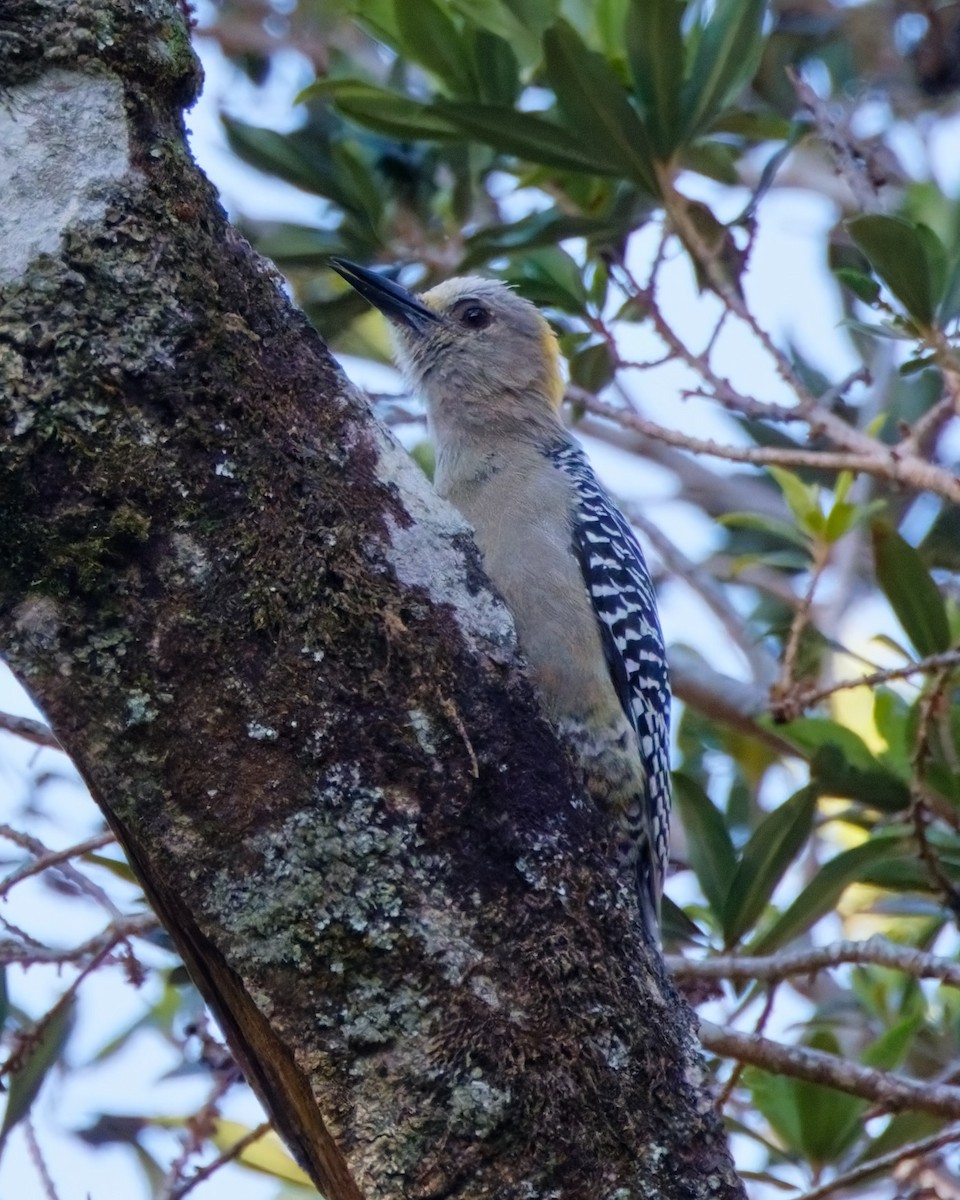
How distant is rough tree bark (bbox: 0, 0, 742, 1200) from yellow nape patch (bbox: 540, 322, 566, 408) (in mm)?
3458

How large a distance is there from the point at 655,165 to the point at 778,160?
1.71 ft

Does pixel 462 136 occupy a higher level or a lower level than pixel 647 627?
higher

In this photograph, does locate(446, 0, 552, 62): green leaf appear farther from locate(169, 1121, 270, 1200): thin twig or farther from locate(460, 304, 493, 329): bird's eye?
locate(169, 1121, 270, 1200): thin twig

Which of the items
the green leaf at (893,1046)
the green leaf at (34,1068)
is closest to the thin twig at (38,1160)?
the green leaf at (34,1068)

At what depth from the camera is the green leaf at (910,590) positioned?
4781mm

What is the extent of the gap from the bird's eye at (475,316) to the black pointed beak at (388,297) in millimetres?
150

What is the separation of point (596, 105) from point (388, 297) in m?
1.15

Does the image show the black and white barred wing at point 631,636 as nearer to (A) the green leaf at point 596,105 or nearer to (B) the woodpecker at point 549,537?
(B) the woodpecker at point 549,537

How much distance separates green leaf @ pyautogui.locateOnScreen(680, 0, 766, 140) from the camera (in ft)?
16.3

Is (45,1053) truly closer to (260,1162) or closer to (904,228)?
(260,1162)

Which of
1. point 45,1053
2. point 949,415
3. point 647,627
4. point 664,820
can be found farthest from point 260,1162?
point 949,415

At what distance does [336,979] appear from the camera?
2.34 meters

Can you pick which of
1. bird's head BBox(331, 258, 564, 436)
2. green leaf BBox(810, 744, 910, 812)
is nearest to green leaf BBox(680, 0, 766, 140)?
bird's head BBox(331, 258, 564, 436)

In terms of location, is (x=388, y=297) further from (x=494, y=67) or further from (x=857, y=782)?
(x=857, y=782)
